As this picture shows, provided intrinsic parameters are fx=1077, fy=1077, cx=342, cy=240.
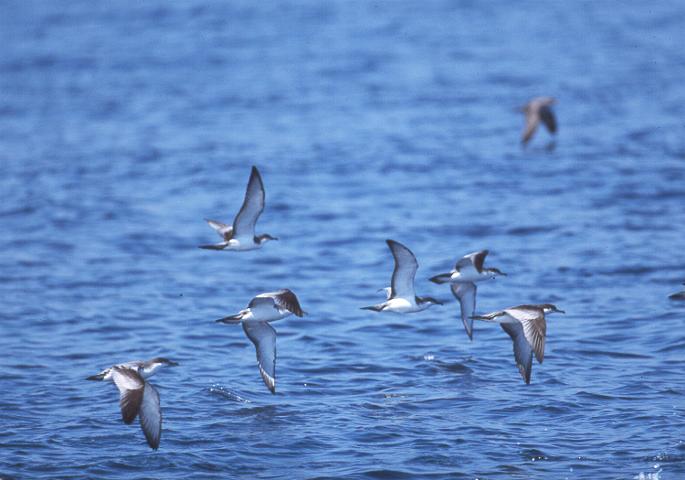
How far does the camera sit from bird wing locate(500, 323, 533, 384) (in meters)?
14.0

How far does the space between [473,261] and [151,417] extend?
5.16 metres

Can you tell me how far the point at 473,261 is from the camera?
14961 millimetres

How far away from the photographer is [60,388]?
48.8 feet

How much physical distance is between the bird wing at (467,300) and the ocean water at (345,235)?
356 mm

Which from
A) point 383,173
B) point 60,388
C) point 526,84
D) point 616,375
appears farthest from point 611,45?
point 60,388

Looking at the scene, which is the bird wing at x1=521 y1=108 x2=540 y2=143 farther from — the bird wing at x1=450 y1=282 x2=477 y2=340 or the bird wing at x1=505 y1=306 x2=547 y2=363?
the bird wing at x1=505 y1=306 x2=547 y2=363

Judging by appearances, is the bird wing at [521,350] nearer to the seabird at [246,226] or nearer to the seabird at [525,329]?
the seabird at [525,329]

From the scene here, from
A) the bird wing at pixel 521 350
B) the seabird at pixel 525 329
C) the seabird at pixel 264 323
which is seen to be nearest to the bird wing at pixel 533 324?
the seabird at pixel 525 329

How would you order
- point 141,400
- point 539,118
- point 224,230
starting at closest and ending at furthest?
1. point 141,400
2. point 224,230
3. point 539,118

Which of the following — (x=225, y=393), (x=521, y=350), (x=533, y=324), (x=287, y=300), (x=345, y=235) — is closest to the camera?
(x=287, y=300)

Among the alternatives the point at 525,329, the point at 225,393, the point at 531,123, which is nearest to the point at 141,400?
the point at 225,393

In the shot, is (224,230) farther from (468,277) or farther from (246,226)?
(468,277)

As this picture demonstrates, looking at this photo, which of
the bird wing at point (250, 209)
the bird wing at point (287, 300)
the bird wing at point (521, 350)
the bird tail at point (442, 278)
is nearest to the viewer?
the bird wing at point (287, 300)

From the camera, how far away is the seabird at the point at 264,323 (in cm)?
1396
